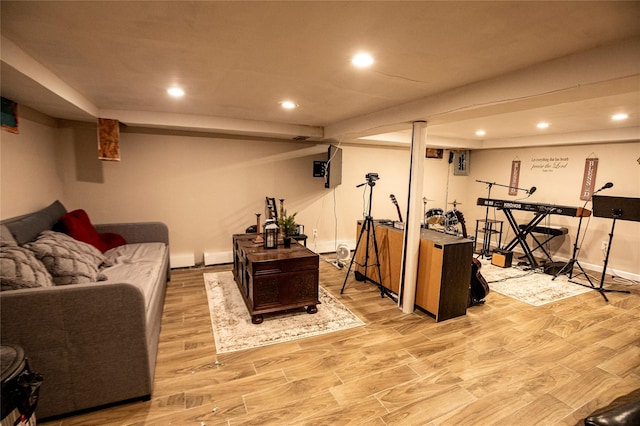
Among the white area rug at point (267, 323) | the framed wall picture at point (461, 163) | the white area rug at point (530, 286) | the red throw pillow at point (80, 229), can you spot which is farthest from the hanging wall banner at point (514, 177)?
the red throw pillow at point (80, 229)

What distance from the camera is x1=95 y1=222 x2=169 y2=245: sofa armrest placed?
3.70 m

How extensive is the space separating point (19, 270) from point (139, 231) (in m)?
2.19

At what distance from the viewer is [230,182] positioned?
4.77 meters

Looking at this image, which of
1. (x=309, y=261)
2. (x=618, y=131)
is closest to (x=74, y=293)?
(x=309, y=261)

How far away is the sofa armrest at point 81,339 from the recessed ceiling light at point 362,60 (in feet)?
6.55

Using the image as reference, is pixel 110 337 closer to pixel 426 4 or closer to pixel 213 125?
pixel 426 4

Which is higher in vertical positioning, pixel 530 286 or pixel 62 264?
pixel 62 264

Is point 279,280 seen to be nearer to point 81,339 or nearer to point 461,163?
point 81,339

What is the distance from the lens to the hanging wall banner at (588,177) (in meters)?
4.89

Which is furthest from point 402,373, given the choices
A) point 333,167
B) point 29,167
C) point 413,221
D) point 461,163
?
point 461,163

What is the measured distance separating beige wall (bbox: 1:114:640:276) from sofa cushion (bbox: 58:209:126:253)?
33 centimetres

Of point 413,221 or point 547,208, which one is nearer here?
point 413,221

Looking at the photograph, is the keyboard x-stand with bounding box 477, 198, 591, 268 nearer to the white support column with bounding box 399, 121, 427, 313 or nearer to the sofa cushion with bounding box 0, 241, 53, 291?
the white support column with bounding box 399, 121, 427, 313

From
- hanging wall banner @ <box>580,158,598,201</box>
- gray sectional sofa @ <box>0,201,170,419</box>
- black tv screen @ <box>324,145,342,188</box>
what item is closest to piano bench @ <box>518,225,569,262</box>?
hanging wall banner @ <box>580,158,598,201</box>
